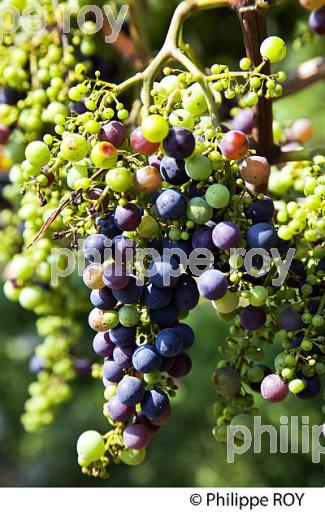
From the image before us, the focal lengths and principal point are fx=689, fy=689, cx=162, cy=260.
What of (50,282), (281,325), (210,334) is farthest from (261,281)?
(210,334)

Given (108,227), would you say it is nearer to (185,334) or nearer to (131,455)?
(185,334)

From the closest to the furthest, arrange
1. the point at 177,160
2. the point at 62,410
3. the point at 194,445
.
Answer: the point at 177,160 → the point at 194,445 → the point at 62,410

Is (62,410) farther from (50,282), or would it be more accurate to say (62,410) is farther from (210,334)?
(50,282)

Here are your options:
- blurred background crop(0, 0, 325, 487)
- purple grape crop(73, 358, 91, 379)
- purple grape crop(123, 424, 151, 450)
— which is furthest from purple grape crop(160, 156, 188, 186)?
purple grape crop(73, 358, 91, 379)

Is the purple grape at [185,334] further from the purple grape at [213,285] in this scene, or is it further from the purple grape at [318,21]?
the purple grape at [318,21]

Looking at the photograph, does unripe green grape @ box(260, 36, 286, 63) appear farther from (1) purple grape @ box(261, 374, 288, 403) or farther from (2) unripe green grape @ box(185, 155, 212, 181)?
(1) purple grape @ box(261, 374, 288, 403)
